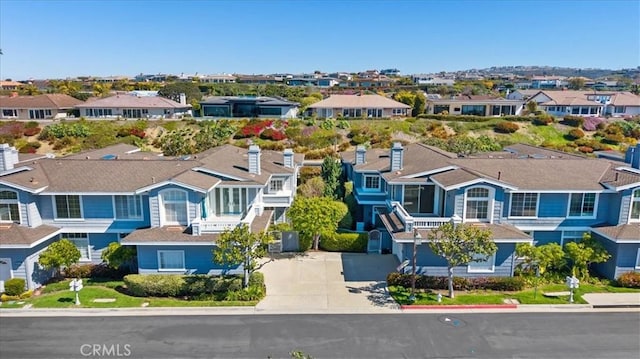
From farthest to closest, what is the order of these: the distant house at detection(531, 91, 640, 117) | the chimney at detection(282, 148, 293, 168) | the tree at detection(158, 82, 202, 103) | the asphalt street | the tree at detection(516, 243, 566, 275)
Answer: the tree at detection(158, 82, 202, 103) < the distant house at detection(531, 91, 640, 117) < the chimney at detection(282, 148, 293, 168) < the tree at detection(516, 243, 566, 275) < the asphalt street

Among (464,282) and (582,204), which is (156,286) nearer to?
(464,282)

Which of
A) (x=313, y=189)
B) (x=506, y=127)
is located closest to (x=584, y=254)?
(x=313, y=189)

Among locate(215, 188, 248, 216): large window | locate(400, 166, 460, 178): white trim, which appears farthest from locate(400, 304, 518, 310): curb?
locate(215, 188, 248, 216): large window

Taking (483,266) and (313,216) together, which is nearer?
(483,266)

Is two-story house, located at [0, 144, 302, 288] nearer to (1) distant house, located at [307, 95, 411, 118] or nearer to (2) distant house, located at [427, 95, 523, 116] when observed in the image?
(1) distant house, located at [307, 95, 411, 118]

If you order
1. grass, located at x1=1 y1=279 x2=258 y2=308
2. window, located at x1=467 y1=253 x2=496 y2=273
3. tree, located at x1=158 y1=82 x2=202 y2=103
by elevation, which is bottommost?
grass, located at x1=1 y1=279 x2=258 y2=308

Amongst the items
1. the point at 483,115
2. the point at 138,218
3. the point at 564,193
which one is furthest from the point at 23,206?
the point at 483,115

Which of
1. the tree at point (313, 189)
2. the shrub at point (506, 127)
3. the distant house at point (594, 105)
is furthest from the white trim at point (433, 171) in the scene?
the distant house at point (594, 105)
